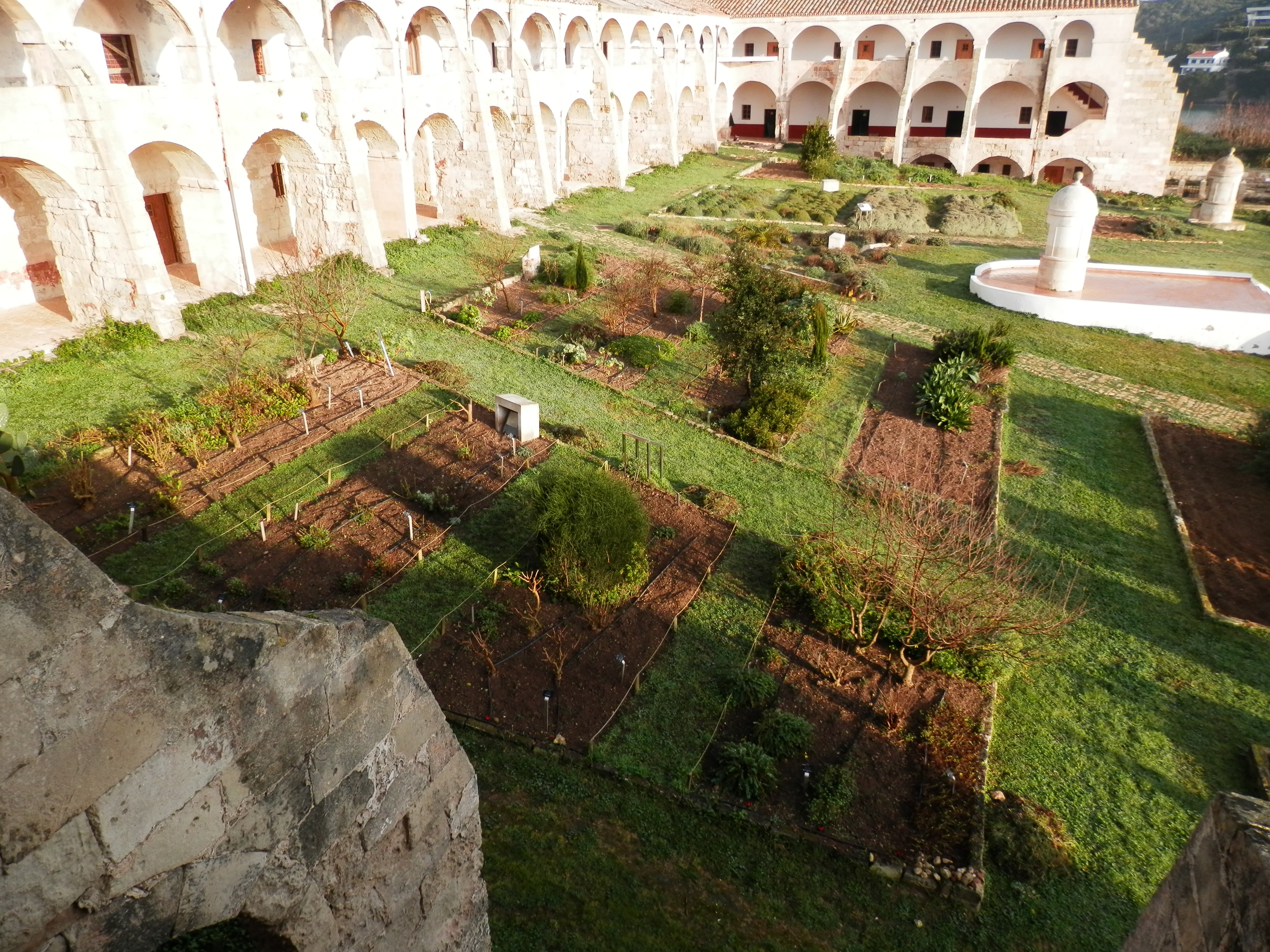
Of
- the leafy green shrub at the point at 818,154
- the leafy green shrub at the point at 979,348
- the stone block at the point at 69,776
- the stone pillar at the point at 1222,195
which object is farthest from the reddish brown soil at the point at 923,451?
the leafy green shrub at the point at 818,154

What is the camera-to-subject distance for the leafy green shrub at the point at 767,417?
15133 millimetres

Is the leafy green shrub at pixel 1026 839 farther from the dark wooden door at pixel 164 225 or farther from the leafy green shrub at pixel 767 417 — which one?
the dark wooden door at pixel 164 225

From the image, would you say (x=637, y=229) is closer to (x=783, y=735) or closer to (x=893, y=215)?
(x=893, y=215)

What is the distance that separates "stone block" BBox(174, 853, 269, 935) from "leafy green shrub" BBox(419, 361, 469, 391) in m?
12.6

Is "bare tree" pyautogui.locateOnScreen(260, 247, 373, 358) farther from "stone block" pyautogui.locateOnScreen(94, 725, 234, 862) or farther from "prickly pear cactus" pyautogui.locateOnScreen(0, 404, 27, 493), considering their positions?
"stone block" pyautogui.locateOnScreen(94, 725, 234, 862)

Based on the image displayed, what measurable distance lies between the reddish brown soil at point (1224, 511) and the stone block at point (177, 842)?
12819mm

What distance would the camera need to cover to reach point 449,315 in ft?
61.8

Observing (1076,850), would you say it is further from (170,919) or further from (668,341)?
(668,341)

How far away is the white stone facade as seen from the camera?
15859 mm

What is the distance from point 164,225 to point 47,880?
68.5ft

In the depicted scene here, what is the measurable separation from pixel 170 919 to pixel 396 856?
44.5 inches

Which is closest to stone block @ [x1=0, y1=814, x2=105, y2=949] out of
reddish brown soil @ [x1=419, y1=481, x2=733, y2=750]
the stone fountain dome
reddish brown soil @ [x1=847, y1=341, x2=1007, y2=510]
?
reddish brown soil @ [x1=419, y1=481, x2=733, y2=750]

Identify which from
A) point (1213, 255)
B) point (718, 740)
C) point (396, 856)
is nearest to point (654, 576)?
point (718, 740)

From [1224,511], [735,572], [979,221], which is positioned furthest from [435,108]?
[1224,511]
